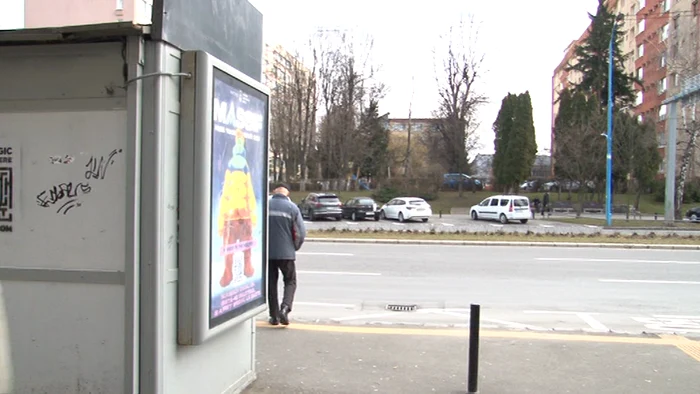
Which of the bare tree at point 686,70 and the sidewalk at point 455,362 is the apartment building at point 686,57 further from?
the sidewalk at point 455,362

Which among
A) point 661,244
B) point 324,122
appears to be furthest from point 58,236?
point 324,122

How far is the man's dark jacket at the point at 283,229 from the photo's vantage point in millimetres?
6000

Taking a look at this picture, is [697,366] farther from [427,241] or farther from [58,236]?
[427,241]

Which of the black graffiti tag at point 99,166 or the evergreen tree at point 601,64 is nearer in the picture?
the black graffiti tag at point 99,166

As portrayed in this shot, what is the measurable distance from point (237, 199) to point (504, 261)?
11.0 meters

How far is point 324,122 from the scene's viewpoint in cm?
5319

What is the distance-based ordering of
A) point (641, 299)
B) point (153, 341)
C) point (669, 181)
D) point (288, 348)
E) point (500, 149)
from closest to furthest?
point (153, 341) < point (288, 348) < point (641, 299) < point (669, 181) < point (500, 149)

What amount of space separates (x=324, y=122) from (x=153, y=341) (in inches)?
1999

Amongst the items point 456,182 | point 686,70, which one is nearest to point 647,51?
point 456,182

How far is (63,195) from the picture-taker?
3.27 m

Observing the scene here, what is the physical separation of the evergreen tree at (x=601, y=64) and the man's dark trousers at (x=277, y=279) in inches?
2062

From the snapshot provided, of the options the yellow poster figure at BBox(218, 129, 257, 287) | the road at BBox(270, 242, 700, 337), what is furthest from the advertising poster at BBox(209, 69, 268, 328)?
the road at BBox(270, 242, 700, 337)

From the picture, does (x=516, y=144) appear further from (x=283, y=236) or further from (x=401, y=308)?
(x=283, y=236)

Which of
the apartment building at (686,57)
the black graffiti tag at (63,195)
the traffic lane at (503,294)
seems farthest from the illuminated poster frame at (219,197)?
the apartment building at (686,57)
